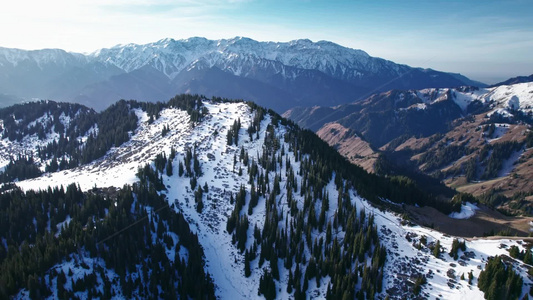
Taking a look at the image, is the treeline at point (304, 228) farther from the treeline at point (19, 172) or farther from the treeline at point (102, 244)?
the treeline at point (19, 172)

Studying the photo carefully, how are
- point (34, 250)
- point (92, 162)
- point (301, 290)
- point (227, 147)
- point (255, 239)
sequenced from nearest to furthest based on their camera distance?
point (34, 250), point (301, 290), point (255, 239), point (227, 147), point (92, 162)

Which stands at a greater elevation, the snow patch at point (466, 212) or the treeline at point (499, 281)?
the treeline at point (499, 281)

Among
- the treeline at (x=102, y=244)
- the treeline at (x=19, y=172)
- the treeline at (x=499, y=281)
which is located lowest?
the treeline at (x=19, y=172)

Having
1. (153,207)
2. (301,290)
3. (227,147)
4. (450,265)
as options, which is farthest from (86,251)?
(450,265)

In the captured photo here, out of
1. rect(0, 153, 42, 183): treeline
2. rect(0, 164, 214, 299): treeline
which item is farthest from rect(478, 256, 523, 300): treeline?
rect(0, 153, 42, 183): treeline

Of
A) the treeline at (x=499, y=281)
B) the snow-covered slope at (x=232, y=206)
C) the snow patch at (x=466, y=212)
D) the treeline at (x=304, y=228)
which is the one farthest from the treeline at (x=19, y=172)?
the snow patch at (x=466, y=212)

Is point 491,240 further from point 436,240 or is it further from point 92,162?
point 92,162
